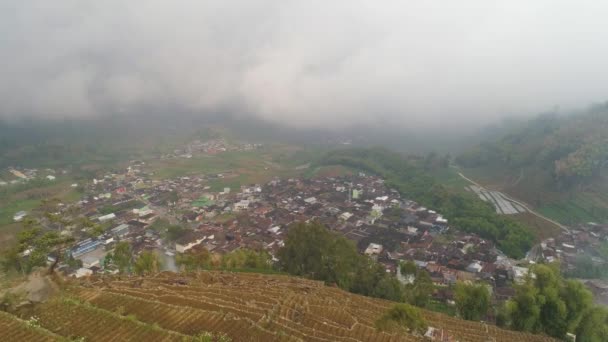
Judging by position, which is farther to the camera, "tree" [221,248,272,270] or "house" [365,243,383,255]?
"house" [365,243,383,255]

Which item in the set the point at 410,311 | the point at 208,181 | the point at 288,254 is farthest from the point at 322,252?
the point at 208,181

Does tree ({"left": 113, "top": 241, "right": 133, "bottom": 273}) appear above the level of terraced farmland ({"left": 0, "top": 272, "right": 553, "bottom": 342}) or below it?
below

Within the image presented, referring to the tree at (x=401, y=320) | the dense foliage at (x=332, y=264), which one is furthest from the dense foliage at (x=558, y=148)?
the tree at (x=401, y=320)

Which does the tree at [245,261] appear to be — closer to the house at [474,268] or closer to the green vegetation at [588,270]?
the house at [474,268]

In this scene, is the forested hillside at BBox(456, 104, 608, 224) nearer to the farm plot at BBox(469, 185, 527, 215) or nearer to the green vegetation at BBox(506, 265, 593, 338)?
the farm plot at BBox(469, 185, 527, 215)

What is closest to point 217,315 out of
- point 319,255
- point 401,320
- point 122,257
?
point 401,320

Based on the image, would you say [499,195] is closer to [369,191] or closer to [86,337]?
[369,191]

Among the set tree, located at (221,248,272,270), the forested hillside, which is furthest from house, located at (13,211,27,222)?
the forested hillside
